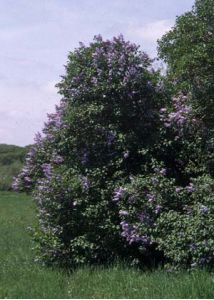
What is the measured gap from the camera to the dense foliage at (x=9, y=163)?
1784 inches

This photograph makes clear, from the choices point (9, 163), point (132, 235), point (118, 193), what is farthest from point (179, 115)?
point (9, 163)

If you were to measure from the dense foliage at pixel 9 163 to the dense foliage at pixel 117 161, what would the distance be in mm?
30582

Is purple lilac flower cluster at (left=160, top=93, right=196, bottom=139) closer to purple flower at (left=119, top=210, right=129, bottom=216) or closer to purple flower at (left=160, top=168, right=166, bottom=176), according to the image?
purple flower at (left=160, top=168, right=166, bottom=176)

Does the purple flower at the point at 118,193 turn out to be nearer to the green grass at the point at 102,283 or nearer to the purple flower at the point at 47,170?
the green grass at the point at 102,283

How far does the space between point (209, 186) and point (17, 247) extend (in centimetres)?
537

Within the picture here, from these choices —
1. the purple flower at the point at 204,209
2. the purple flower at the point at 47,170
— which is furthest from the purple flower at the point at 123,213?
the purple flower at the point at 47,170

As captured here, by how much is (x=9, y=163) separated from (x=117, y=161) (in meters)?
43.0

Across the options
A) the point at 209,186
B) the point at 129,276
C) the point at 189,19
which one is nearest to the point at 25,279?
the point at 129,276

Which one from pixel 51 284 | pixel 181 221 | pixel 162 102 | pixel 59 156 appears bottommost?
pixel 51 284

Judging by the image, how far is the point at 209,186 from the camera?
7820 mm

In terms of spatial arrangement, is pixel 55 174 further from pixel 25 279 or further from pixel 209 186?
pixel 209 186

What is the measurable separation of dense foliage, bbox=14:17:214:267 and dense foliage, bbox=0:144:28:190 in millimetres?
30582

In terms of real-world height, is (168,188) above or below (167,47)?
below

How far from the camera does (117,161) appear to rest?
8.97 metres
